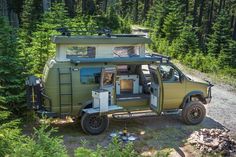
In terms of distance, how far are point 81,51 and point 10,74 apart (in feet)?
7.99

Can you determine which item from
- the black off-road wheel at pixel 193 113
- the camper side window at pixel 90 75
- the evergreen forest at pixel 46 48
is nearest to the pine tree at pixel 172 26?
the evergreen forest at pixel 46 48

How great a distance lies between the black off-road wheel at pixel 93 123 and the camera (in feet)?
36.8

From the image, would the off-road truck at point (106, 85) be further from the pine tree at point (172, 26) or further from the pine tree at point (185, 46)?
the pine tree at point (172, 26)

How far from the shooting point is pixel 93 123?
1141 cm

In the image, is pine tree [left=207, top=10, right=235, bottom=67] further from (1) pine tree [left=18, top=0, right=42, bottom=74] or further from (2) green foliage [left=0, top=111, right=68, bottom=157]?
(2) green foliage [left=0, top=111, right=68, bottom=157]

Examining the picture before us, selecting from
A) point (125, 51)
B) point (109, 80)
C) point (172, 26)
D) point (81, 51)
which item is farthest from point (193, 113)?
point (172, 26)

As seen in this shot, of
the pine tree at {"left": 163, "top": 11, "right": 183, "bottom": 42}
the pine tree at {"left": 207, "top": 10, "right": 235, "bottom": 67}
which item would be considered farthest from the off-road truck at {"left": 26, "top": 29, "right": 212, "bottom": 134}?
the pine tree at {"left": 207, "top": 10, "right": 235, "bottom": 67}

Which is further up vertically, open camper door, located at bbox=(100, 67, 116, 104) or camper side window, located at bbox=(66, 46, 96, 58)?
camper side window, located at bbox=(66, 46, 96, 58)

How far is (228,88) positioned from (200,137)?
904 cm

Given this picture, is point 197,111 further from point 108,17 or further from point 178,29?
point 108,17

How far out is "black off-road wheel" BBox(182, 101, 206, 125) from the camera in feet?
41.3

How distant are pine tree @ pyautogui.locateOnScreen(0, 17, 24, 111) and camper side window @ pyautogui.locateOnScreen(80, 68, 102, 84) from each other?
6.66ft

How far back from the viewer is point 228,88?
19141mm

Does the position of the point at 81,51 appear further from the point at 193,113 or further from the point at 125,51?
the point at 193,113
